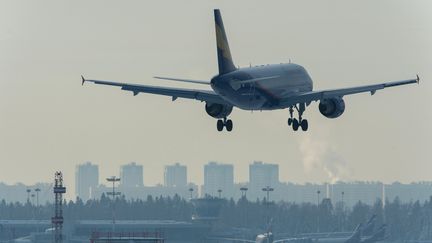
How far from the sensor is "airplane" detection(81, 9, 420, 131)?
173m

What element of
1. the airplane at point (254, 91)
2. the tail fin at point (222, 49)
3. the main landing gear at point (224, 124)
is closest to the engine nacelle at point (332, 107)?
the airplane at point (254, 91)

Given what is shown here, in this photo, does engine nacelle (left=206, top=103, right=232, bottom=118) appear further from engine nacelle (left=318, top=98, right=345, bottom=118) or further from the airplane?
engine nacelle (left=318, top=98, right=345, bottom=118)

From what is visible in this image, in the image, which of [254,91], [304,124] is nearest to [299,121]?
[304,124]

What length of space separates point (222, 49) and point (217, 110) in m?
6.75

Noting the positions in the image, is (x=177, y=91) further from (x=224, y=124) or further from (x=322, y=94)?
(x=322, y=94)

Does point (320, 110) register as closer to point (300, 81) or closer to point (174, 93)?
point (300, 81)

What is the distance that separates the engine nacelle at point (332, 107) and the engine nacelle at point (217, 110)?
34.0 feet

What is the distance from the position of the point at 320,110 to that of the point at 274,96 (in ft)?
24.6

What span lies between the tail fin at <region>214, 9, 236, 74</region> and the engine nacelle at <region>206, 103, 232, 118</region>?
5.17 meters

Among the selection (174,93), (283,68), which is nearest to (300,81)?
(283,68)

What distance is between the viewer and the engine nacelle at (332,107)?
180375mm

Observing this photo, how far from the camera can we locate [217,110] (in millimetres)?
180500

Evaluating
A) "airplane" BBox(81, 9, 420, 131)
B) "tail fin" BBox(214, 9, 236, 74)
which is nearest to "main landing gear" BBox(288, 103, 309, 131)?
"airplane" BBox(81, 9, 420, 131)

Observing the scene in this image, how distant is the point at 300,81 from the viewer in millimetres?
184875
